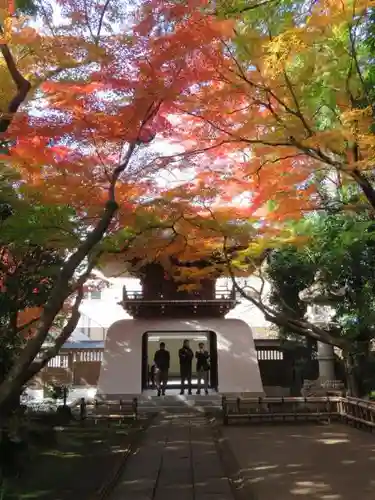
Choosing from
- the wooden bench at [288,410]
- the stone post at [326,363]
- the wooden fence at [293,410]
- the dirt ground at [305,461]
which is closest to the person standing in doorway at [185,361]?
the wooden fence at [293,410]

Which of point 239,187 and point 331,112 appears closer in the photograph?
point 331,112

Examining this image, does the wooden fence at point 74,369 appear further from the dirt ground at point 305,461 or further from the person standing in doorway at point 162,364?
the dirt ground at point 305,461

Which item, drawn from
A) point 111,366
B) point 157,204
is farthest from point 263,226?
point 111,366

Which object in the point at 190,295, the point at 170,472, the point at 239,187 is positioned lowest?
the point at 170,472

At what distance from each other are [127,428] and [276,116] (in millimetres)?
7346

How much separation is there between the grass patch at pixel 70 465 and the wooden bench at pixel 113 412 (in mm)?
1526

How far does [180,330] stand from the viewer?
641 inches

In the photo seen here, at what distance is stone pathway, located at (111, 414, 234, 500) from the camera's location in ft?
18.6

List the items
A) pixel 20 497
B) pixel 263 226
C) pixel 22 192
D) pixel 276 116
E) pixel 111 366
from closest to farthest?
pixel 20 497 → pixel 276 116 → pixel 22 192 → pixel 263 226 → pixel 111 366

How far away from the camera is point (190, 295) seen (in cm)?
1675

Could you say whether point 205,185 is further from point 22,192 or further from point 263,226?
point 22,192

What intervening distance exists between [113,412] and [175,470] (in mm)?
5137

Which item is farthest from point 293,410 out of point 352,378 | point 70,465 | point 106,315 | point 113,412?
point 106,315

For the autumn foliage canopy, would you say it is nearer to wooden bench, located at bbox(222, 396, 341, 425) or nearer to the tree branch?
the tree branch
